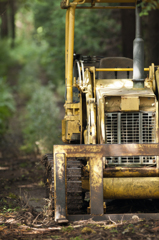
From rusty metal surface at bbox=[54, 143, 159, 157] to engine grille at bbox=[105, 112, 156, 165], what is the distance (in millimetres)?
587

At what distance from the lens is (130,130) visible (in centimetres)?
Result: 644

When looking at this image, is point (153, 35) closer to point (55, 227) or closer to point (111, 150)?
point (111, 150)

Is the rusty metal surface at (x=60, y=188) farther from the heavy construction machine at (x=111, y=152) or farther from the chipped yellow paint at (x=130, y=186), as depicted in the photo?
the chipped yellow paint at (x=130, y=186)

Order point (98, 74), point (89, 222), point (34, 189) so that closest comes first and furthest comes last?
point (89, 222) < point (98, 74) < point (34, 189)

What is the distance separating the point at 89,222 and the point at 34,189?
151 inches

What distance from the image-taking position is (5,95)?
17.2m

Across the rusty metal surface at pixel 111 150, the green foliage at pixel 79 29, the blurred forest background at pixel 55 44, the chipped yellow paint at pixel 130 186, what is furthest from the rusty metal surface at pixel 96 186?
the green foliage at pixel 79 29

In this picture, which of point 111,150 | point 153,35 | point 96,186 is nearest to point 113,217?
point 96,186

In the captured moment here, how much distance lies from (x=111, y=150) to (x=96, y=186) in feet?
1.85

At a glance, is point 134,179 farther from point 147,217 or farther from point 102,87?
point 102,87

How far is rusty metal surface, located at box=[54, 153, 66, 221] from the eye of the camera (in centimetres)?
574

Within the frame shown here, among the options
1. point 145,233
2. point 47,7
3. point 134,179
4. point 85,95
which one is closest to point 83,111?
point 85,95

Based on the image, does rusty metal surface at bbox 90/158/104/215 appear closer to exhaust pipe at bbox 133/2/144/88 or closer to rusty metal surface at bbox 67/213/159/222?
rusty metal surface at bbox 67/213/159/222

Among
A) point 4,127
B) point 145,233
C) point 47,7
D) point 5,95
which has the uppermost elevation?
point 47,7
